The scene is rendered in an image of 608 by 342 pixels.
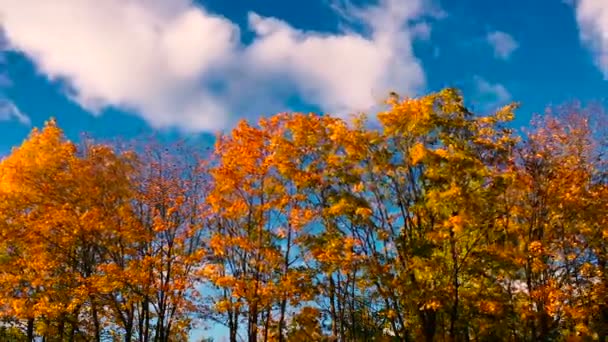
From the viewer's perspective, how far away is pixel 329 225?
70.4 feet

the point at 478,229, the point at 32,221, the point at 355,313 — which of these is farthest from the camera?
the point at 355,313

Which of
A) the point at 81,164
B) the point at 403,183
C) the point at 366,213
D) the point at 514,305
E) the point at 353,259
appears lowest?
the point at 514,305

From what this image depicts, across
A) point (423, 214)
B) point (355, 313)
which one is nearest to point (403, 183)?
point (423, 214)

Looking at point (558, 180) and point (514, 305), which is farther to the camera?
point (514, 305)

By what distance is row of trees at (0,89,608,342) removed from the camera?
62.1 ft

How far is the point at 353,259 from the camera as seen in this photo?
19.6 meters

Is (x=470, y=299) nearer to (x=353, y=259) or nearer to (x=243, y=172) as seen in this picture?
(x=353, y=259)

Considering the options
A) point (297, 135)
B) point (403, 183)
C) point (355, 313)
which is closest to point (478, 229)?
point (403, 183)

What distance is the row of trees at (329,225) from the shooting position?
18.9 metres

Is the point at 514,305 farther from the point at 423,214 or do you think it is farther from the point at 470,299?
the point at 423,214

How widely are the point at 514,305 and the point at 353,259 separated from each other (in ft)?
22.4

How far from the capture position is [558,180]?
65.4ft

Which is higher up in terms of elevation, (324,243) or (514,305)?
(324,243)

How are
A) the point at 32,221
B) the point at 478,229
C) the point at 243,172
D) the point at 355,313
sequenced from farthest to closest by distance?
the point at 355,313 < the point at 243,172 < the point at 32,221 < the point at 478,229
